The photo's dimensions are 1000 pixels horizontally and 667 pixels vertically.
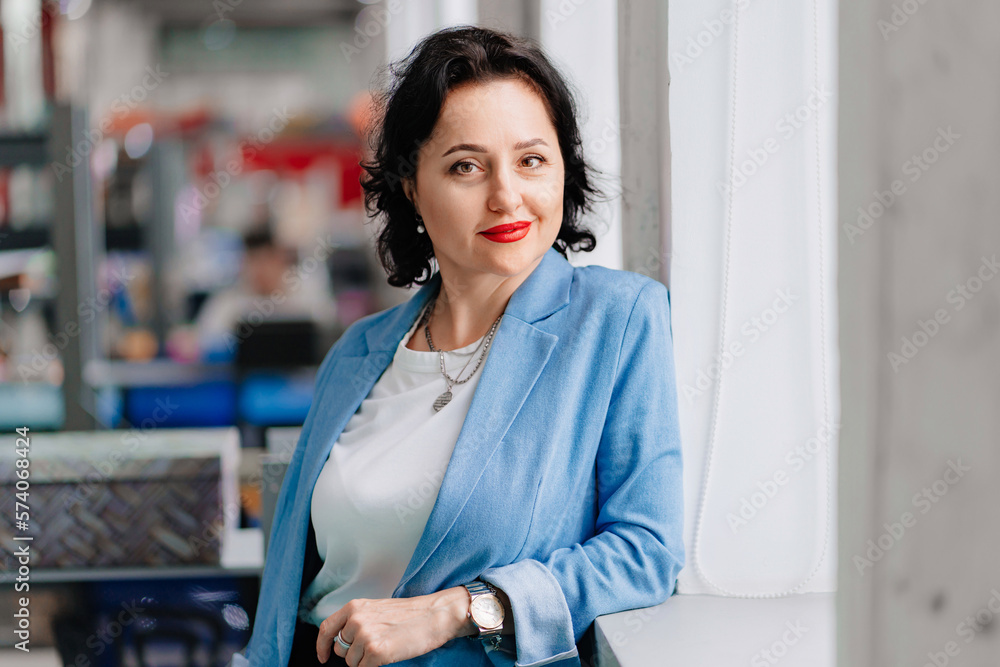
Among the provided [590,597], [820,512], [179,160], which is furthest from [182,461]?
[179,160]

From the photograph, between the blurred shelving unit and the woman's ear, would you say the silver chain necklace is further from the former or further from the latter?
the blurred shelving unit

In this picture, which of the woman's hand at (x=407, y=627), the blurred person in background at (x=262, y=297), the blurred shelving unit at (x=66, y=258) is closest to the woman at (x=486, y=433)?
the woman's hand at (x=407, y=627)

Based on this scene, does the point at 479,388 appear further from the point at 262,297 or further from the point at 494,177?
the point at 262,297

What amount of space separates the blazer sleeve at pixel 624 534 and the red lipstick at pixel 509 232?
0.64 feet

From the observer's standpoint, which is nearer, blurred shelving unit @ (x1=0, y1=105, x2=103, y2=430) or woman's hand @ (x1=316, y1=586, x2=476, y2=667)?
woman's hand @ (x1=316, y1=586, x2=476, y2=667)

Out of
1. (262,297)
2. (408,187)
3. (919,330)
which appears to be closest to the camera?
(919,330)

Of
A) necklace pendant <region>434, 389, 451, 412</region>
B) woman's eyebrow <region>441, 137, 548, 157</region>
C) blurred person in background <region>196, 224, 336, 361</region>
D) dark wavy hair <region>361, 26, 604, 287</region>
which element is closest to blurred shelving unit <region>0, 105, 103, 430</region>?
blurred person in background <region>196, 224, 336, 361</region>

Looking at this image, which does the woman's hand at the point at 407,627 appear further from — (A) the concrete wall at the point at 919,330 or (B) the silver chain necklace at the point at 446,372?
(A) the concrete wall at the point at 919,330

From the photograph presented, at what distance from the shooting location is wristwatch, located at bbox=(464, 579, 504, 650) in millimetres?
1039

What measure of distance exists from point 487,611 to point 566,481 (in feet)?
0.64

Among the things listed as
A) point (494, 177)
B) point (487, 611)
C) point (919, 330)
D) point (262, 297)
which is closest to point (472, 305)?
point (494, 177)

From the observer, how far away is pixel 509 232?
1.21 m

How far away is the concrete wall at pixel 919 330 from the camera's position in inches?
17.0

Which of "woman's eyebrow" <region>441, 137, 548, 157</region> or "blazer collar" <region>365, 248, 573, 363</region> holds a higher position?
"woman's eyebrow" <region>441, 137, 548, 157</region>
